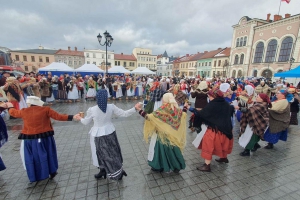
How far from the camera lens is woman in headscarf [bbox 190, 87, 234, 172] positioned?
3.04 m

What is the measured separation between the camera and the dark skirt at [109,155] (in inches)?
105

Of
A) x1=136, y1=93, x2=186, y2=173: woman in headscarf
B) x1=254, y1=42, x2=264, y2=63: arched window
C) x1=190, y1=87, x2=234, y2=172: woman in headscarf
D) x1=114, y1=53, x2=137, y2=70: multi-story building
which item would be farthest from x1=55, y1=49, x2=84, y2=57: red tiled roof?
x1=190, y1=87, x2=234, y2=172: woman in headscarf

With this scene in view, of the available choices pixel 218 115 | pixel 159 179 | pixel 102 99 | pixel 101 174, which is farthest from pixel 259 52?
pixel 101 174

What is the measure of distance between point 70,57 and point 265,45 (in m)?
55.3

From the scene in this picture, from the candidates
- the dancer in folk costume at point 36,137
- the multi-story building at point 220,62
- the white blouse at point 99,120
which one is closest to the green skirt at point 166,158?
the white blouse at point 99,120

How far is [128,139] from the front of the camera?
15.7ft

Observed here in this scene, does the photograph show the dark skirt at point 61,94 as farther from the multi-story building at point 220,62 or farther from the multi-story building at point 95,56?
the multi-story building at point 95,56

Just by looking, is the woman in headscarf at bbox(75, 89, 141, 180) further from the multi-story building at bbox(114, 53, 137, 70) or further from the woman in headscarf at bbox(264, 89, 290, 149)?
the multi-story building at bbox(114, 53, 137, 70)

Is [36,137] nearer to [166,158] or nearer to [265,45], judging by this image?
[166,158]

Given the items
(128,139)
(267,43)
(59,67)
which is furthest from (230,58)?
(128,139)

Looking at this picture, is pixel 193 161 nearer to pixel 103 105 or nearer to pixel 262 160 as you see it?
pixel 262 160

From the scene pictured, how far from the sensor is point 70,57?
5097cm

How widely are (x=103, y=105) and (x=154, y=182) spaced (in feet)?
5.95

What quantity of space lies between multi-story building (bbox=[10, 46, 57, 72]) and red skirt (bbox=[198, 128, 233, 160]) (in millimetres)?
56733
